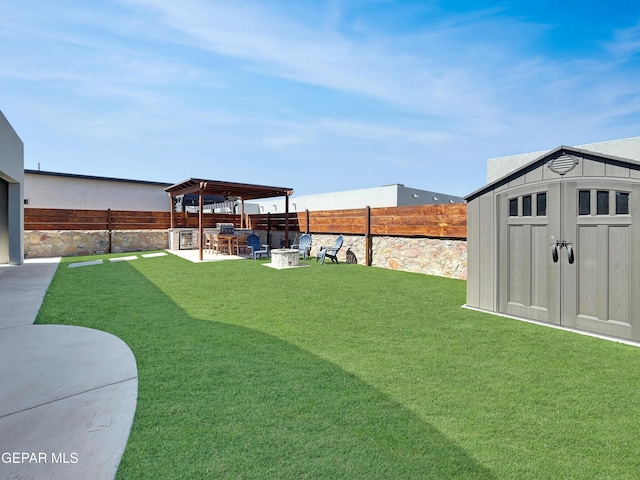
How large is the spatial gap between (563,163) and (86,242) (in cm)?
1689

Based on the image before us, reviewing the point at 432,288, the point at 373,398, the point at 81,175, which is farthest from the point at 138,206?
the point at 373,398

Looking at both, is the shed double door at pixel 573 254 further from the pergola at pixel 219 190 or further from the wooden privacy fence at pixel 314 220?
the pergola at pixel 219 190

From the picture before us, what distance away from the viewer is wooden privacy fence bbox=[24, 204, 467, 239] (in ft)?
30.5

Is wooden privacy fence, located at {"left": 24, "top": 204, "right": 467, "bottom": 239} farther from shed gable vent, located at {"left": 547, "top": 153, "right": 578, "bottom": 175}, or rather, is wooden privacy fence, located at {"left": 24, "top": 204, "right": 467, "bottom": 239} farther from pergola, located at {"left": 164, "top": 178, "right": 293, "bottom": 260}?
shed gable vent, located at {"left": 547, "top": 153, "right": 578, "bottom": 175}

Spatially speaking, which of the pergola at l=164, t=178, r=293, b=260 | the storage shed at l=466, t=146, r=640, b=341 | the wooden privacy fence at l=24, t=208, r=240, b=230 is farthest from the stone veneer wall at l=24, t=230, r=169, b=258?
the storage shed at l=466, t=146, r=640, b=341

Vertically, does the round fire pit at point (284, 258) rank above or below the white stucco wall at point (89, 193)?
below

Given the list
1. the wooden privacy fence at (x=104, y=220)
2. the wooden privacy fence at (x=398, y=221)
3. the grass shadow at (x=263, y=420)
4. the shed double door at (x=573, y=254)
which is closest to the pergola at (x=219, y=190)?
the wooden privacy fence at (x=104, y=220)

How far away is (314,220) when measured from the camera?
1404cm

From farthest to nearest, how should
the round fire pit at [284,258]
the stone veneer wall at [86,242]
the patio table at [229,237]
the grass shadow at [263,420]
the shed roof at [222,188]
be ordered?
the patio table at [229,237], the stone veneer wall at [86,242], the shed roof at [222,188], the round fire pit at [284,258], the grass shadow at [263,420]

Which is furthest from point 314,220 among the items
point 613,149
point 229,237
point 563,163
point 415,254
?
point 613,149

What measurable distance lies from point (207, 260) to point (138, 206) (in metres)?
10.0

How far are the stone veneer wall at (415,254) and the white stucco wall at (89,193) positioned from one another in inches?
522

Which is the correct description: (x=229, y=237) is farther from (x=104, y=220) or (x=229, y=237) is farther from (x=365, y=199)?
(x=365, y=199)

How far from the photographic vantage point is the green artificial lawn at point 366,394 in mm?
1916
